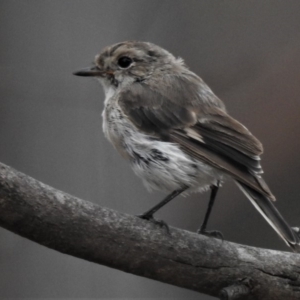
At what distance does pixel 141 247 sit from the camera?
363cm

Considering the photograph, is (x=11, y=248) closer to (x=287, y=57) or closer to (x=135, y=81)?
(x=135, y=81)

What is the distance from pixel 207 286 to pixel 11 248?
2.58 m

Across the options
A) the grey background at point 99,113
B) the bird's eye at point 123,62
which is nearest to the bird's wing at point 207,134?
the bird's eye at point 123,62

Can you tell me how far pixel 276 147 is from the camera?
5.70m

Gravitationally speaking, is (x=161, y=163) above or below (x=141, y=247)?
above

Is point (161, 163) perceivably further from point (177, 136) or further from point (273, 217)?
point (273, 217)

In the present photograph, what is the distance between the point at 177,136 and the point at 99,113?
75.8 inches

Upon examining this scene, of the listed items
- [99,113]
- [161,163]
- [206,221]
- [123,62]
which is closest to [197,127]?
[161,163]

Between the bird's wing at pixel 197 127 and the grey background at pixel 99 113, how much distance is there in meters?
1.46

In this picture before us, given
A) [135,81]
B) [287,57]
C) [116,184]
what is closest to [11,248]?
[116,184]

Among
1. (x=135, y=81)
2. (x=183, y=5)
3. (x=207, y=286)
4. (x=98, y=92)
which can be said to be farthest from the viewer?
(x=183, y=5)

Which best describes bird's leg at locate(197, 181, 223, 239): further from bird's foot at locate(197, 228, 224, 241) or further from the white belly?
the white belly

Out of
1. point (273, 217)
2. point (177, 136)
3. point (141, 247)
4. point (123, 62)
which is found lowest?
point (141, 247)

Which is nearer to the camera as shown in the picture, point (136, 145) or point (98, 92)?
point (136, 145)
